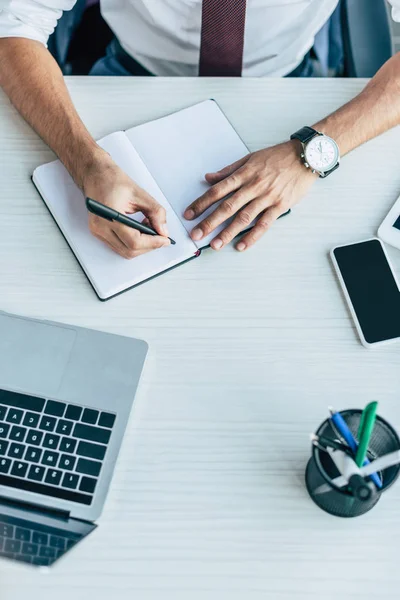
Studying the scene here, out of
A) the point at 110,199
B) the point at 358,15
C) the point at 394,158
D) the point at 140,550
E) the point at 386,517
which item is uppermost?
the point at 358,15

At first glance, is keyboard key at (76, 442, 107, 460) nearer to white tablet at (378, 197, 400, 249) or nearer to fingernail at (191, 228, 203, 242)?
fingernail at (191, 228, 203, 242)

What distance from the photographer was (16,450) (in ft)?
2.51

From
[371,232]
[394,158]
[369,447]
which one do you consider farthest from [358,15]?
[369,447]

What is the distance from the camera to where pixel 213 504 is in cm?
76

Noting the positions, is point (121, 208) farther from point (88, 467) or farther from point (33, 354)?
point (88, 467)

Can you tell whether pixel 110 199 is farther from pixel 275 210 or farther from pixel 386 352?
pixel 386 352

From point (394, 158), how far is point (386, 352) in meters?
0.35

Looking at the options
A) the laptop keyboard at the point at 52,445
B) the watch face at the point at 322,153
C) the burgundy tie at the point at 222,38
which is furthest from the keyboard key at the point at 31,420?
the burgundy tie at the point at 222,38

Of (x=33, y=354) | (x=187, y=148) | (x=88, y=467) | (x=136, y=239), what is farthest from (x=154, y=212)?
(x=88, y=467)

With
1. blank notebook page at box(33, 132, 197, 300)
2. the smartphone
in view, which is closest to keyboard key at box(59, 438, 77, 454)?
A: blank notebook page at box(33, 132, 197, 300)

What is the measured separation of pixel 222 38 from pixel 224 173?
0.98ft

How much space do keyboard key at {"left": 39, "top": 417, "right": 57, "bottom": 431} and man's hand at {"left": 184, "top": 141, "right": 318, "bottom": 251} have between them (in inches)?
13.0

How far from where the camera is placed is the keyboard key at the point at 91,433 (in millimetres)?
776

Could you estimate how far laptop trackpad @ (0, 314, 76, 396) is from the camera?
2.68 ft
